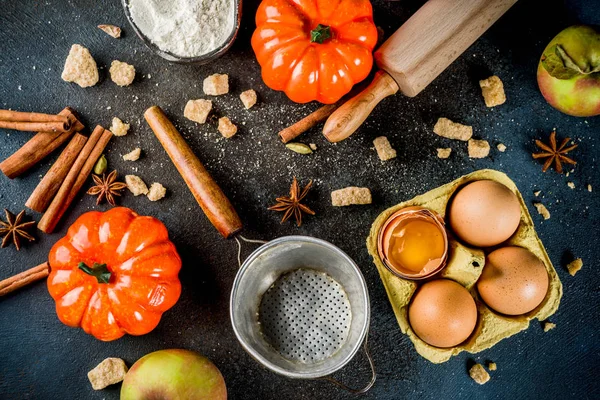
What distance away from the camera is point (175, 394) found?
51.1 inches

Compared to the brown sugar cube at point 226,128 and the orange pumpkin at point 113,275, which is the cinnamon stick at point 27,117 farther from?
the brown sugar cube at point 226,128

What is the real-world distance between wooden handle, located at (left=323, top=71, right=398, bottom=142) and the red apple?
0.44 m

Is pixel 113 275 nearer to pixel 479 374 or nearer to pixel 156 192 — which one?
pixel 156 192

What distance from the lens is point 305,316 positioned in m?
1.48

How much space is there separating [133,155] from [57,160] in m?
0.23

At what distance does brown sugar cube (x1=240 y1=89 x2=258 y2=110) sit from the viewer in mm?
1522

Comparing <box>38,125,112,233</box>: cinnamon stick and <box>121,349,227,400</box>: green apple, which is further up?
<box>38,125,112,233</box>: cinnamon stick

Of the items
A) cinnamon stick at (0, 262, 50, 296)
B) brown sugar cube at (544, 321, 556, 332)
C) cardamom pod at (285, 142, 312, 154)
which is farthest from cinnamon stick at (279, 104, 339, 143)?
brown sugar cube at (544, 321, 556, 332)

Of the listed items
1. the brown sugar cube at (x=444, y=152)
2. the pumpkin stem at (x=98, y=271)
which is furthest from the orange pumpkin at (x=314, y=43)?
the pumpkin stem at (x=98, y=271)

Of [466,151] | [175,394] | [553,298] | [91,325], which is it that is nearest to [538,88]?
[466,151]

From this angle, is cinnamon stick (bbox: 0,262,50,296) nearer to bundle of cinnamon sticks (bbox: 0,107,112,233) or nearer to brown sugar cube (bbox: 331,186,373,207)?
bundle of cinnamon sticks (bbox: 0,107,112,233)

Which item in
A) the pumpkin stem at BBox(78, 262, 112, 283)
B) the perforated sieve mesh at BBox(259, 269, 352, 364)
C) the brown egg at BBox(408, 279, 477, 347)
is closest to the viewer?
the pumpkin stem at BBox(78, 262, 112, 283)

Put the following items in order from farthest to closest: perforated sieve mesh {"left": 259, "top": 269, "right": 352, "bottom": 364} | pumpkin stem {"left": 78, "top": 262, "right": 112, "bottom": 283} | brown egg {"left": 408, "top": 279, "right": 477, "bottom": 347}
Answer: perforated sieve mesh {"left": 259, "top": 269, "right": 352, "bottom": 364}
brown egg {"left": 408, "top": 279, "right": 477, "bottom": 347}
pumpkin stem {"left": 78, "top": 262, "right": 112, "bottom": 283}

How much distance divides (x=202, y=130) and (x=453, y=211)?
77 centimetres
